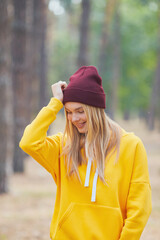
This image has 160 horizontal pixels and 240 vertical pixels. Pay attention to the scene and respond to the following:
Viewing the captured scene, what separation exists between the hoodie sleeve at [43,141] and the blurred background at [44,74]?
369 centimetres

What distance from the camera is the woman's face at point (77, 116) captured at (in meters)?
2.74

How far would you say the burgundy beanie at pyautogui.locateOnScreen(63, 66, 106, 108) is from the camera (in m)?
2.76

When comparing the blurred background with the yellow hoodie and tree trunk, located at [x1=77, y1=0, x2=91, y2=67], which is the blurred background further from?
the yellow hoodie

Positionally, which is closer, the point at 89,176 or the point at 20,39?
the point at 89,176

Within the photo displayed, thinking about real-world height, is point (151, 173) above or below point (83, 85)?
below

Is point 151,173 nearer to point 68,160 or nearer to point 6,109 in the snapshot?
point 6,109

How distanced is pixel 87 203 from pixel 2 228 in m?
4.30

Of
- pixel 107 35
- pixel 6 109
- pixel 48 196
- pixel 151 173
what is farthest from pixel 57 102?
pixel 107 35

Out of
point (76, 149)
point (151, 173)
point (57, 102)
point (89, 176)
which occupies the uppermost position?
point (57, 102)

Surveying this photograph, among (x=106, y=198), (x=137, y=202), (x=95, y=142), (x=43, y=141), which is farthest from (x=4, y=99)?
(x=137, y=202)

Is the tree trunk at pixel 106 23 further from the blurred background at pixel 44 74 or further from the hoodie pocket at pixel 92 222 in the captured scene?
the hoodie pocket at pixel 92 222

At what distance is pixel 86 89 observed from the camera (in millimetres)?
2791

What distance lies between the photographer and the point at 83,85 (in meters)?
2.81

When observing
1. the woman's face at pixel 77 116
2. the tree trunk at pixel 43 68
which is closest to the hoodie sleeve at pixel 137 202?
the woman's face at pixel 77 116
